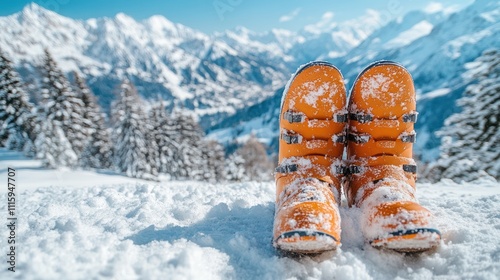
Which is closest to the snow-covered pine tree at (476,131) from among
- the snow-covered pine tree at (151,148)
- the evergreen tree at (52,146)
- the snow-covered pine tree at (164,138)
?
the evergreen tree at (52,146)

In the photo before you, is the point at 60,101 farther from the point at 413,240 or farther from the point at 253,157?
the point at 413,240

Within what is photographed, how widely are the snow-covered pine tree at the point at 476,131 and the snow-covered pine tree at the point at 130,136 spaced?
22227 millimetres

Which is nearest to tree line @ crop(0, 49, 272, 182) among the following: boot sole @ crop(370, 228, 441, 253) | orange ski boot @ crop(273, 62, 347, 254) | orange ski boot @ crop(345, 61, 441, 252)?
orange ski boot @ crop(273, 62, 347, 254)

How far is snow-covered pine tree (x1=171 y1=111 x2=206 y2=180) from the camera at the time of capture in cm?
3148

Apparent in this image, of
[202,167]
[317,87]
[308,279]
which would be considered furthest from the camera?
[202,167]

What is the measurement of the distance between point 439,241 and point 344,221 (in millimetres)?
595

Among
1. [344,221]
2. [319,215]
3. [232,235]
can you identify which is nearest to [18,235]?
[232,235]

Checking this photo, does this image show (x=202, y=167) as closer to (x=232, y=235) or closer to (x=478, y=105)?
(x=478, y=105)

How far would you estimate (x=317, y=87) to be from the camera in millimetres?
2666

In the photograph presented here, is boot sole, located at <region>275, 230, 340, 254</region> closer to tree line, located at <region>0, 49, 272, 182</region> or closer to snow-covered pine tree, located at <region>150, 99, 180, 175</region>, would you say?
tree line, located at <region>0, 49, 272, 182</region>

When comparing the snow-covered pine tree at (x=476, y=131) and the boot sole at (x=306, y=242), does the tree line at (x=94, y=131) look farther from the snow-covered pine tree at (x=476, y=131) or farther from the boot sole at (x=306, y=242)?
the boot sole at (x=306, y=242)

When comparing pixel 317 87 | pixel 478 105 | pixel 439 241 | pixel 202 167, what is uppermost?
pixel 478 105

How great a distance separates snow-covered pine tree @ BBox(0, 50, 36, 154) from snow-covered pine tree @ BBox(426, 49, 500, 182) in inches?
1065

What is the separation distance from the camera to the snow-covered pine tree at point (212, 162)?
3422cm
